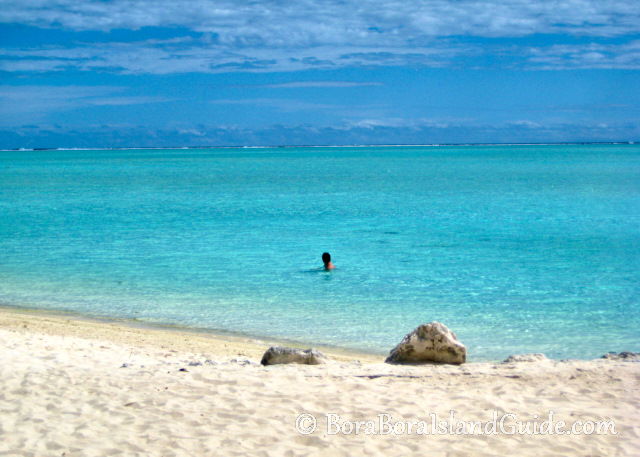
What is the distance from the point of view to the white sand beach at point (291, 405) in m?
5.14

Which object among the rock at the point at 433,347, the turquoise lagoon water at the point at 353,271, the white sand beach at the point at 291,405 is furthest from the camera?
the turquoise lagoon water at the point at 353,271

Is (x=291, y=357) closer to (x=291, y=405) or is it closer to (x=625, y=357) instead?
(x=291, y=405)

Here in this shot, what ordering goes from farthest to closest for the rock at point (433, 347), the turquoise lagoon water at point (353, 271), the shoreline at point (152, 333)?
the turquoise lagoon water at point (353, 271) < the shoreline at point (152, 333) < the rock at point (433, 347)

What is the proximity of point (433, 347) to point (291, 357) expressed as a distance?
5.82 feet

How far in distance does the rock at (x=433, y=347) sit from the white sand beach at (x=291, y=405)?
240 mm

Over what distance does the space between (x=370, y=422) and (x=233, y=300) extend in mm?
7915

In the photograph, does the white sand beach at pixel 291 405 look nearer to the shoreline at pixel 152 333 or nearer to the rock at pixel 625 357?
the rock at pixel 625 357

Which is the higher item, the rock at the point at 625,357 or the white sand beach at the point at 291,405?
the white sand beach at the point at 291,405

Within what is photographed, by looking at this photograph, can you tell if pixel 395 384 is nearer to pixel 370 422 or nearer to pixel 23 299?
pixel 370 422

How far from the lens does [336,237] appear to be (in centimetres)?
2186

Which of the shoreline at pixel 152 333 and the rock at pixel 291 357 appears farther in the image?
the shoreline at pixel 152 333

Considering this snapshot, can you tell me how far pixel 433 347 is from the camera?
766cm

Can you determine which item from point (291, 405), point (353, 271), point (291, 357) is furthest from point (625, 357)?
point (353, 271)

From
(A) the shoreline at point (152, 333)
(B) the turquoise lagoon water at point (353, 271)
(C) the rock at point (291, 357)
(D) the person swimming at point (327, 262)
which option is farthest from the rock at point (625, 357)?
(D) the person swimming at point (327, 262)
